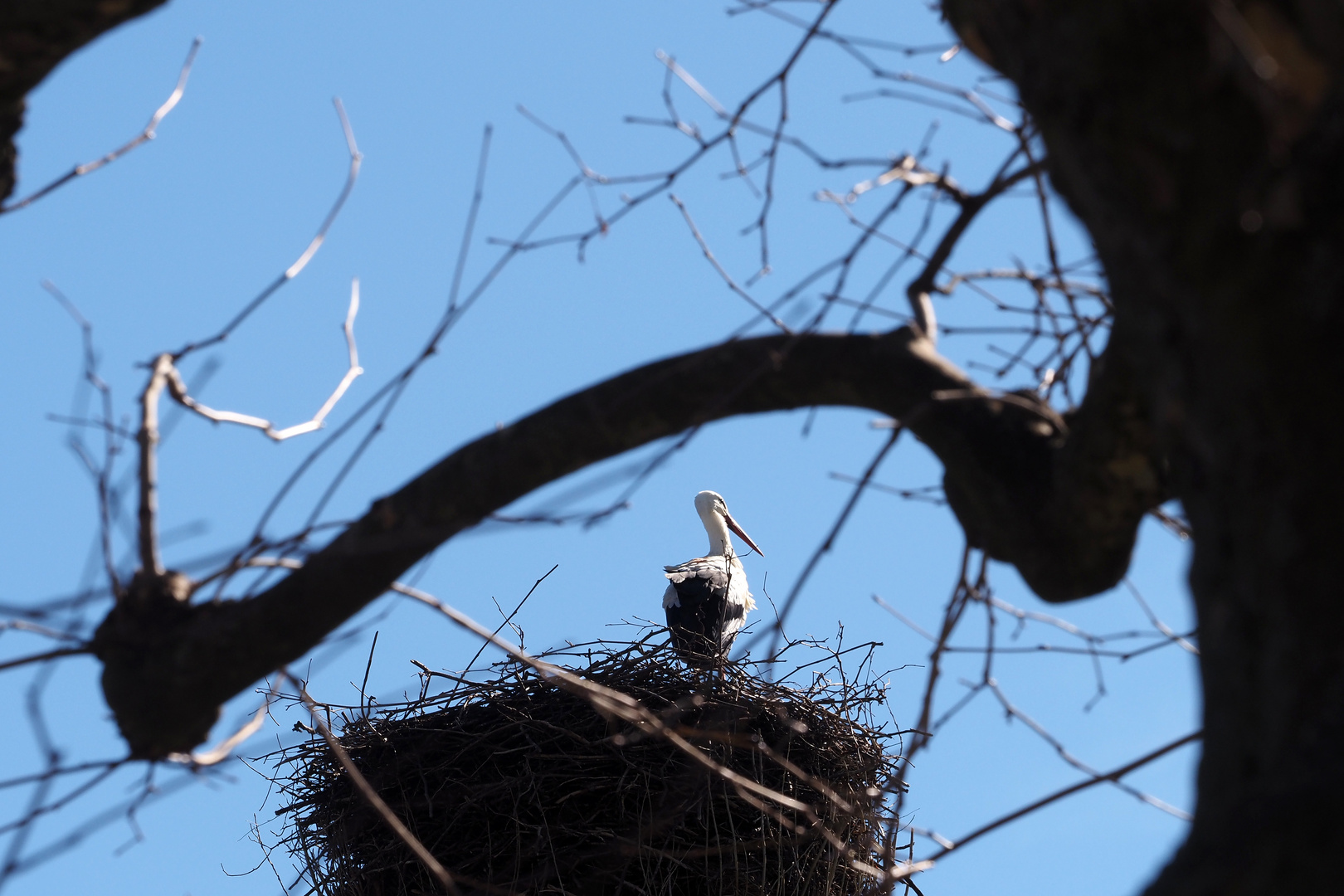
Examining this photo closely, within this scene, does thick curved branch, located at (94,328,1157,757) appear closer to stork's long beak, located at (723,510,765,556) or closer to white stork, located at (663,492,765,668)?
white stork, located at (663,492,765,668)

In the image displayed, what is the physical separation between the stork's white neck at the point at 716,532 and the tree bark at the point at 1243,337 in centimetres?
696

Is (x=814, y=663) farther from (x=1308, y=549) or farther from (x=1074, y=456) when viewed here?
(x=1308, y=549)

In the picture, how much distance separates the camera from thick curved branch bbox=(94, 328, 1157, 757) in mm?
1836

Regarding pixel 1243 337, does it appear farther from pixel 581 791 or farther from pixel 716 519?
pixel 716 519

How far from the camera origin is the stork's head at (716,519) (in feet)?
28.0

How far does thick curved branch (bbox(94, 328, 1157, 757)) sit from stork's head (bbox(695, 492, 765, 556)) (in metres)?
6.43

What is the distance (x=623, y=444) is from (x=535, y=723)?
248 cm

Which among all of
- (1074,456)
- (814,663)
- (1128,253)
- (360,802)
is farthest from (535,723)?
(1128,253)

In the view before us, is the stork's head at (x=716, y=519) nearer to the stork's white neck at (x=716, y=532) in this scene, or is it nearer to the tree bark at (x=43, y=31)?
the stork's white neck at (x=716, y=532)

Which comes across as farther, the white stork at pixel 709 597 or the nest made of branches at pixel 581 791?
the white stork at pixel 709 597

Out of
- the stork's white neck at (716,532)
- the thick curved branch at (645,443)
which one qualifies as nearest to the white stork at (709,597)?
the stork's white neck at (716,532)

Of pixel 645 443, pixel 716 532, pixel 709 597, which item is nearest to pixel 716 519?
pixel 716 532

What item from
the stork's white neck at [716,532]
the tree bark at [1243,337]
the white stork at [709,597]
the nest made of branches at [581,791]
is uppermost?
the stork's white neck at [716,532]

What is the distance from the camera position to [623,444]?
6.59 ft
